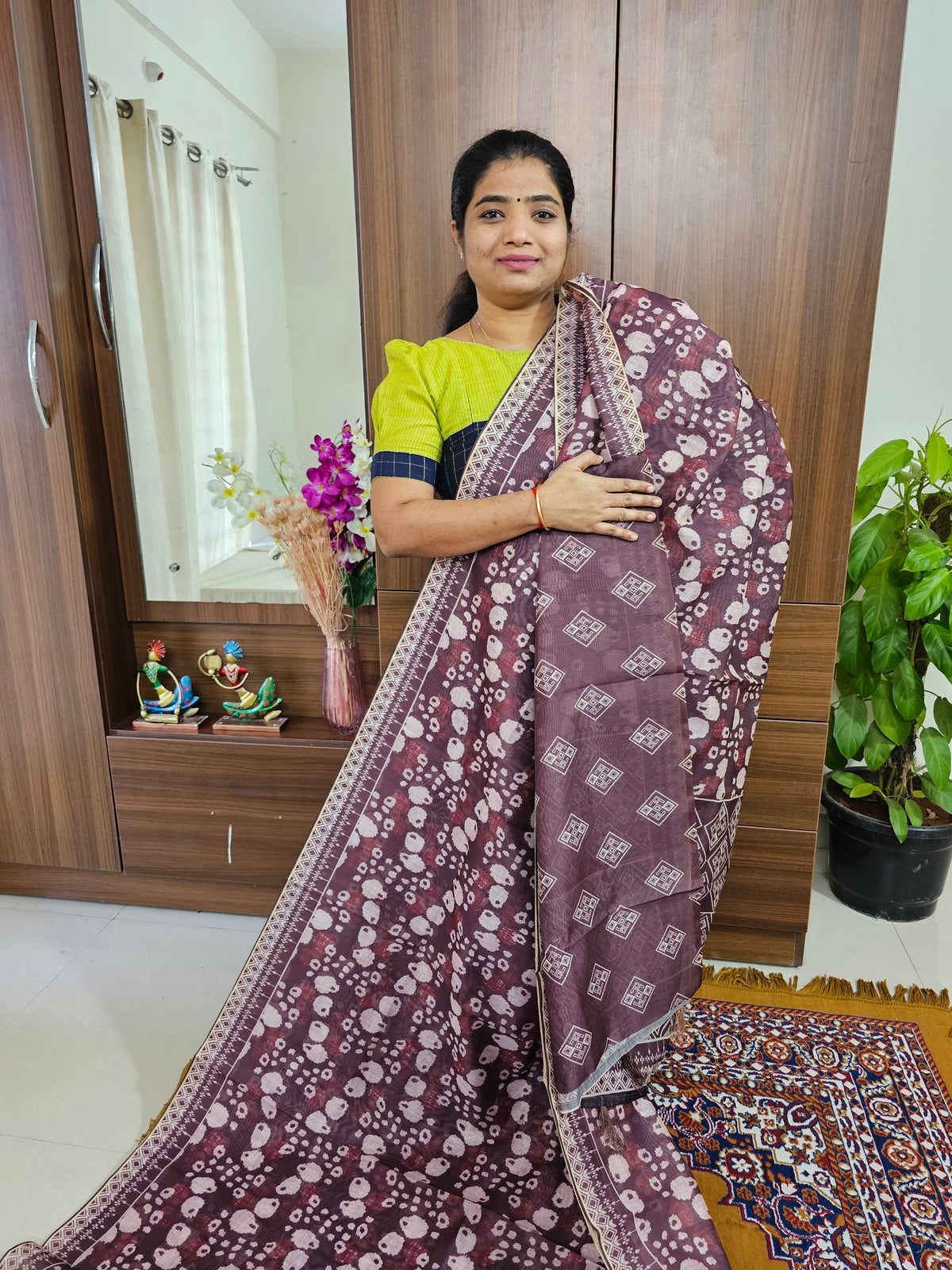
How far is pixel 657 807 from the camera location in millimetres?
1303

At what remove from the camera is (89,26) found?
1.94 metres

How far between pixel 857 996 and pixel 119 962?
5.32ft

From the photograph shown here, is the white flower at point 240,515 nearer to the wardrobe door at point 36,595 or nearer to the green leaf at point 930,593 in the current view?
the wardrobe door at point 36,595

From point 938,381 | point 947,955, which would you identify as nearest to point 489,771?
point 947,955

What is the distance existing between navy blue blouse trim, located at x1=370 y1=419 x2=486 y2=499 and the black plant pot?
4.56ft

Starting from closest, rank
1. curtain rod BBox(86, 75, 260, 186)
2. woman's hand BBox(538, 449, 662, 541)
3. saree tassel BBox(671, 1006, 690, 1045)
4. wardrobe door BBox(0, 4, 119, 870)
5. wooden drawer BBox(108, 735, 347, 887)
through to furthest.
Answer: woman's hand BBox(538, 449, 662, 541) < saree tassel BBox(671, 1006, 690, 1045) < wardrobe door BBox(0, 4, 119, 870) < curtain rod BBox(86, 75, 260, 186) < wooden drawer BBox(108, 735, 347, 887)

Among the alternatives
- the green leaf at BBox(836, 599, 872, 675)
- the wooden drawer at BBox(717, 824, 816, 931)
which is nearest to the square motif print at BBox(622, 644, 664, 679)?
the wooden drawer at BBox(717, 824, 816, 931)

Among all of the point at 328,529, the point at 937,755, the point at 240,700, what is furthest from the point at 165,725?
the point at 937,755

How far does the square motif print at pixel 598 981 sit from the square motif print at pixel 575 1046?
0.05 meters

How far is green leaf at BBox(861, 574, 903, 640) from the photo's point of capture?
194 cm

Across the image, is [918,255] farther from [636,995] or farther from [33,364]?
[33,364]

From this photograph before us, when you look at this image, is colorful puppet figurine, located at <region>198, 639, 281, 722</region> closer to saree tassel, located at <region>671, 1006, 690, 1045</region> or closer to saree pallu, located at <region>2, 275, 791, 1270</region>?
saree pallu, located at <region>2, 275, 791, 1270</region>

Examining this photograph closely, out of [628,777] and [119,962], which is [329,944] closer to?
[628,777]

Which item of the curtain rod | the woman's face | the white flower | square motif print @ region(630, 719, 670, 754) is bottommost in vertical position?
square motif print @ region(630, 719, 670, 754)
